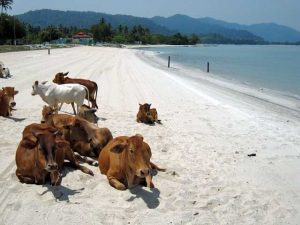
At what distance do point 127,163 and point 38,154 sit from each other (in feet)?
4.35

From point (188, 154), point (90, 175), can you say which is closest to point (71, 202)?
point (90, 175)

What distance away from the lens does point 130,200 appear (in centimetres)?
603

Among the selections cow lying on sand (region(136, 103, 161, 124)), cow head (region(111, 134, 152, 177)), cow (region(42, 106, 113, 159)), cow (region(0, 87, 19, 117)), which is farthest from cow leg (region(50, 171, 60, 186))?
cow (region(0, 87, 19, 117))

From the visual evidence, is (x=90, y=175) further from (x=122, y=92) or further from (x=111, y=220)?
(x=122, y=92)

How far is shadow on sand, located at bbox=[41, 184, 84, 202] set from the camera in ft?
19.7

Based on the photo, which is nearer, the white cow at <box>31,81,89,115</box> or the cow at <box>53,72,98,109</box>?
the white cow at <box>31,81,89,115</box>

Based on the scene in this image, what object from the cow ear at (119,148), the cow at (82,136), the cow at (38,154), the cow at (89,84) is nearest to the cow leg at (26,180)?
the cow at (38,154)

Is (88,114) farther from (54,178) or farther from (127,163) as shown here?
(127,163)

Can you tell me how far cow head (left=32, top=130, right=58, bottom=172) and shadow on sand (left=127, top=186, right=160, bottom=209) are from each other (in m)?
1.29

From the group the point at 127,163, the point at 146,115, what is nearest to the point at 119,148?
the point at 127,163

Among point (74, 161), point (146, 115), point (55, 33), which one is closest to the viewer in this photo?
point (74, 161)

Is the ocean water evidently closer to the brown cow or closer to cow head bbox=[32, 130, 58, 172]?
the brown cow

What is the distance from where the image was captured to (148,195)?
20.5ft

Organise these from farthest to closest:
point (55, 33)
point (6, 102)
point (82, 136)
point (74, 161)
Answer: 1. point (55, 33)
2. point (6, 102)
3. point (82, 136)
4. point (74, 161)
